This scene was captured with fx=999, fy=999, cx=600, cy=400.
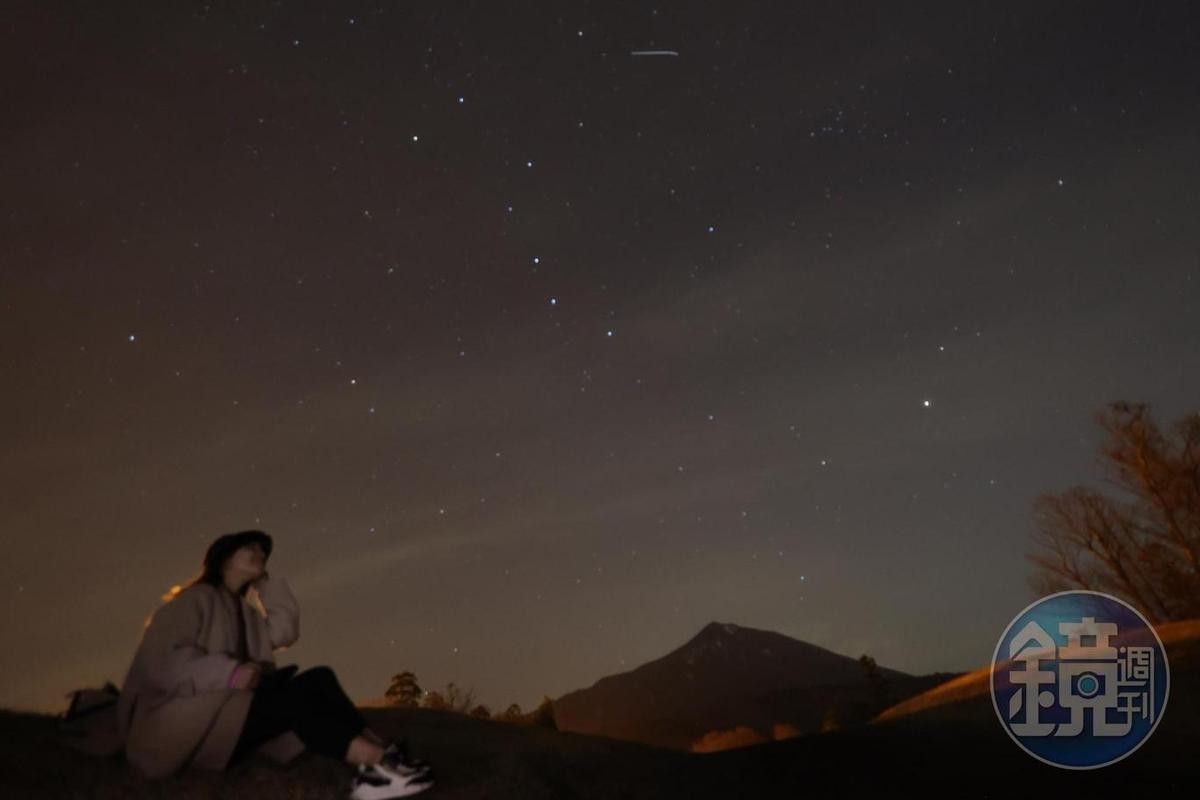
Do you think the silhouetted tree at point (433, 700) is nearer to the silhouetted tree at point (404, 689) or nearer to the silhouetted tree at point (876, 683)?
the silhouetted tree at point (404, 689)

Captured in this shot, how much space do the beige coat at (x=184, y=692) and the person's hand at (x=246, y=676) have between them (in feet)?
0.14

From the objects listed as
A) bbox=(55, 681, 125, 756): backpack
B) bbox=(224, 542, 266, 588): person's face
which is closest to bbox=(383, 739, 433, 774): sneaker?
bbox=(224, 542, 266, 588): person's face

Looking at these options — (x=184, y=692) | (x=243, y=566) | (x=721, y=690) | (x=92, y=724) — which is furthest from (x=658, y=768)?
(x=721, y=690)

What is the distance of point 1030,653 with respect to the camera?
13.3 meters

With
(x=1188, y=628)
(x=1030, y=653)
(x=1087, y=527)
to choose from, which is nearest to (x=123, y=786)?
(x=1030, y=653)

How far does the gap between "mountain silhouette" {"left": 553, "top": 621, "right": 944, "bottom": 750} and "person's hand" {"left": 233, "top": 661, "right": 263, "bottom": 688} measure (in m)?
40.7

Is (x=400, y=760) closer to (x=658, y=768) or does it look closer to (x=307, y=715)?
(x=307, y=715)

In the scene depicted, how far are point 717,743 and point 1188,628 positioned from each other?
17.2 m

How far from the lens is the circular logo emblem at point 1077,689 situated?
962 centimetres

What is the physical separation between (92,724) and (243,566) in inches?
51.5

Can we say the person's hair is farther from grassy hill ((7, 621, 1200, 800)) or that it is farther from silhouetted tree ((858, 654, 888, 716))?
silhouetted tree ((858, 654, 888, 716))

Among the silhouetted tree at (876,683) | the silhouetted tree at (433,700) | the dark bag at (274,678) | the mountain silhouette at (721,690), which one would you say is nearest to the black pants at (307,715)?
the dark bag at (274,678)

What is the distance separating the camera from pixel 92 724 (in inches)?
245

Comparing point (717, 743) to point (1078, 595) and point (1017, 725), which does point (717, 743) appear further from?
point (1017, 725)
